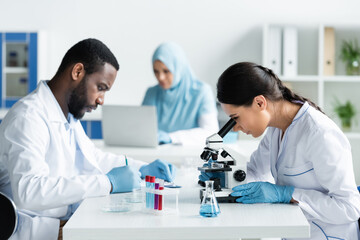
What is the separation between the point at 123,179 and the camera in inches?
70.6

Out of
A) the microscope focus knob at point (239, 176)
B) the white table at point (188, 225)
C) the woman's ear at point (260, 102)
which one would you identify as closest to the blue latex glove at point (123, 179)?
the white table at point (188, 225)

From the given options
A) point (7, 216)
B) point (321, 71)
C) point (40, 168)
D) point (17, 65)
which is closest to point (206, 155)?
point (40, 168)

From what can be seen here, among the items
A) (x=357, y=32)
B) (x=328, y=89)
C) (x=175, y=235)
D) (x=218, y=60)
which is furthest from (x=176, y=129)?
(x=175, y=235)

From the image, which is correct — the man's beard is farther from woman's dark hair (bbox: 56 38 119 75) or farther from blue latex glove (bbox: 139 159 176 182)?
blue latex glove (bbox: 139 159 176 182)

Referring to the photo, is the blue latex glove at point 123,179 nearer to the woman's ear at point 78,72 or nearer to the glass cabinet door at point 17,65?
the woman's ear at point 78,72

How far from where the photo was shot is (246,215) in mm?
1479

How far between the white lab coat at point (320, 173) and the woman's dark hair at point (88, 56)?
2.49 feet

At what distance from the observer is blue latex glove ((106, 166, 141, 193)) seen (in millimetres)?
1783

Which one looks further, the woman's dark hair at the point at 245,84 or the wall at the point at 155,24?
the wall at the point at 155,24

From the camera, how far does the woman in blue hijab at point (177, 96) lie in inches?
149

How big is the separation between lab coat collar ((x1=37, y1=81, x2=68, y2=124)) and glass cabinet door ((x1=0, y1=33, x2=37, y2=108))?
2.88 metres

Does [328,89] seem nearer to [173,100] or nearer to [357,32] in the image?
[357,32]

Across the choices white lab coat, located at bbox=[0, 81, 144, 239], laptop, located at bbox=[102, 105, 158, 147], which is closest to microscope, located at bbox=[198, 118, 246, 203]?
white lab coat, located at bbox=[0, 81, 144, 239]

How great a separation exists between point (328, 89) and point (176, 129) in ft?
5.95
